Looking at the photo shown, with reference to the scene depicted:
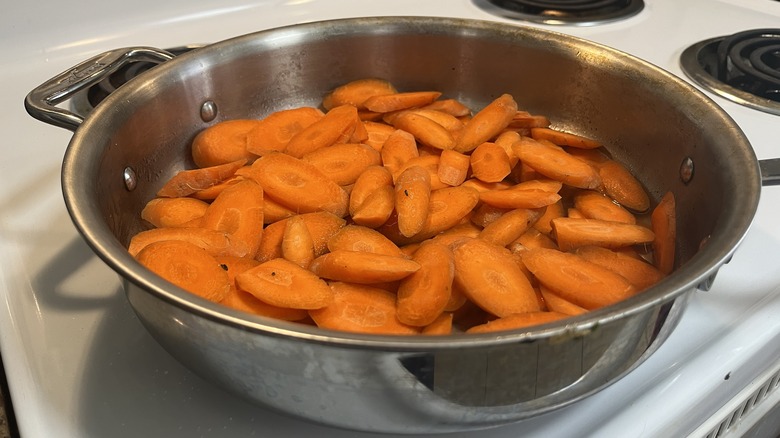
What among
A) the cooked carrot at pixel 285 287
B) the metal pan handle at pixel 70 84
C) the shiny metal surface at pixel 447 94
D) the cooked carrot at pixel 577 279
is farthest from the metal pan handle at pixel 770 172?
the metal pan handle at pixel 70 84

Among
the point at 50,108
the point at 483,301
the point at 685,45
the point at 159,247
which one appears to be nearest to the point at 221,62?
the point at 50,108

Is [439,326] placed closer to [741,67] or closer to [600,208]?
[600,208]

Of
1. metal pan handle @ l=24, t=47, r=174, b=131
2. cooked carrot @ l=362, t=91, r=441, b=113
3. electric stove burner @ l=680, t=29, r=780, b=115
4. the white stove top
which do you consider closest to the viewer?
the white stove top

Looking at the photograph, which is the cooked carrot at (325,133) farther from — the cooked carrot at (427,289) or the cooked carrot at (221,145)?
the cooked carrot at (427,289)

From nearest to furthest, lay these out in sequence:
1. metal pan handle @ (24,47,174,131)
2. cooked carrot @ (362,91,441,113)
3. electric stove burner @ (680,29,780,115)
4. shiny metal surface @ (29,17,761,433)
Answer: shiny metal surface @ (29,17,761,433) → metal pan handle @ (24,47,174,131) → cooked carrot @ (362,91,441,113) → electric stove burner @ (680,29,780,115)

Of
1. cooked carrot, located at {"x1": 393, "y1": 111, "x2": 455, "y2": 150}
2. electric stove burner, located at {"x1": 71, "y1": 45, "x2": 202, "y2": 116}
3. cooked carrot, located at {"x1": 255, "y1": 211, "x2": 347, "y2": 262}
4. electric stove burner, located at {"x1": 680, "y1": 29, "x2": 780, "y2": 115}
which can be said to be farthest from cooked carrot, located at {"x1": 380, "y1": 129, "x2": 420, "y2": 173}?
electric stove burner, located at {"x1": 680, "y1": 29, "x2": 780, "y2": 115}

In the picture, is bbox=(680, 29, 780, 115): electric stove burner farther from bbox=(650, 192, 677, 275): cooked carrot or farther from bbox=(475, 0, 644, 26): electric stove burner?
bbox=(650, 192, 677, 275): cooked carrot
